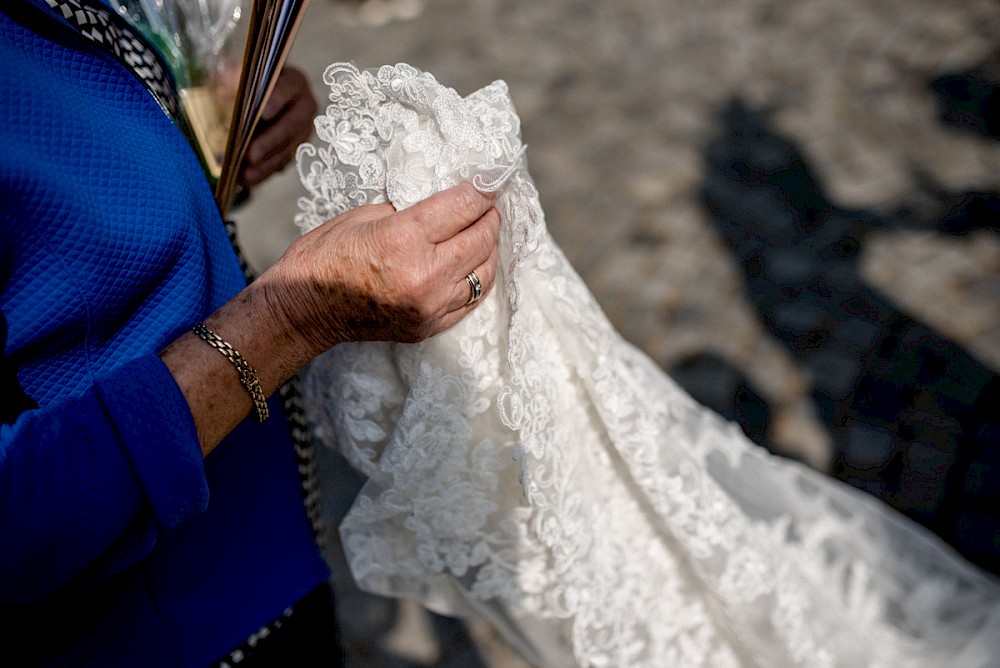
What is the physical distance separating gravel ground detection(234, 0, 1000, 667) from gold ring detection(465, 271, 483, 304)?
141 cm

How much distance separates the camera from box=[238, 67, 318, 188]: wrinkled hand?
1436 millimetres

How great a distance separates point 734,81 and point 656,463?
2500mm

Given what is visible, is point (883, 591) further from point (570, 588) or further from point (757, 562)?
point (570, 588)

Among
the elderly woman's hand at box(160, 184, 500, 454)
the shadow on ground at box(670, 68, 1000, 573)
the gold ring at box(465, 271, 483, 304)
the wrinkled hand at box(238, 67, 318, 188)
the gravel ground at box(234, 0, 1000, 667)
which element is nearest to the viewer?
the elderly woman's hand at box(160, 184, 500, 454)

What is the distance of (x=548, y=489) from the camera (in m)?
1.31

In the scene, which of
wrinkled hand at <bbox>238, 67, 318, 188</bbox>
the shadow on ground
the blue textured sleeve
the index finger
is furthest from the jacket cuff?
the shadow on ground

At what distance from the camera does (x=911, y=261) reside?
2.56m

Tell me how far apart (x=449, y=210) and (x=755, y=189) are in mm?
2237

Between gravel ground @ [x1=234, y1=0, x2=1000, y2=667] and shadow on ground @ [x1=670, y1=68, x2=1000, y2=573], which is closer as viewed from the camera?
shadow on ground @ [x1=670, y1=68, x2=1000, y2=573]

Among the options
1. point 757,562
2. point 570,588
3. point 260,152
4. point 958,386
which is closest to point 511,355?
point 570,588

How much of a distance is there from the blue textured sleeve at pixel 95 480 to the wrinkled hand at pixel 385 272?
216mm

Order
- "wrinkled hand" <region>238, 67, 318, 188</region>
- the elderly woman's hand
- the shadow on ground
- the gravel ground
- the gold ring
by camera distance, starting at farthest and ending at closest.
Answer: the gravel ground, the shadow on ground, "wrinkled hand" <region>238, 67, 318, 188</region>, the gold ring, the elderly woman's hand

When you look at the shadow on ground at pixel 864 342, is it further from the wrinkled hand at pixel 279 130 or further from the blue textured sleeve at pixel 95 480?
the blue textured sleeve at pixel 95 480

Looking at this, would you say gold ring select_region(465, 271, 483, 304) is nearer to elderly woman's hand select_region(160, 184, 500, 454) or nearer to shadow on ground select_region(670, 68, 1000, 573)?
elderly woman's hand select_region(160, 184, 500, 454)
